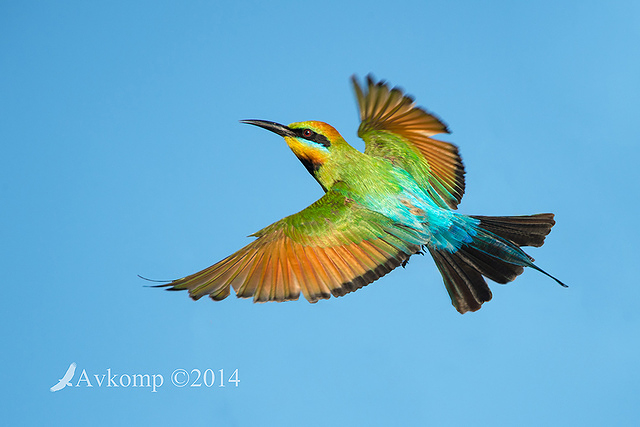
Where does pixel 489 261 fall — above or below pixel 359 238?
below

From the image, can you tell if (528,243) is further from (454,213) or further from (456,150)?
(456,150)

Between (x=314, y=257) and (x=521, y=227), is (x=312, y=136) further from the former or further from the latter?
(x=521, y=227)

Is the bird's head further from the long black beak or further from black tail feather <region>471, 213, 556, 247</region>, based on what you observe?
black tail feather <region>471, 213, 556, 247</region>

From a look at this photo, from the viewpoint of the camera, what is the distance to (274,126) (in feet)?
11.1

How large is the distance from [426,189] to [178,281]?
148cm

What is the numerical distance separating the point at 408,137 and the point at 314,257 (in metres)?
1.12

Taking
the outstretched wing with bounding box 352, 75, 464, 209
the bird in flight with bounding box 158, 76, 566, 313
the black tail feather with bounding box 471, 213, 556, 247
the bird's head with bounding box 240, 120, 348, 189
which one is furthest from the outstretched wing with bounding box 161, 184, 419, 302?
the outstretched wing with bounding box 352, 75, 464, 209

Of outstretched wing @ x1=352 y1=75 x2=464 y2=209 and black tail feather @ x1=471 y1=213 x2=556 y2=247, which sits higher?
outstretched wing @ x1=352 y1=75 x2=464 y2=209

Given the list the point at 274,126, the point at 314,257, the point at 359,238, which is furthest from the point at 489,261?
the point at 274,126

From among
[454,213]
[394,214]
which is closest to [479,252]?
[454,213]

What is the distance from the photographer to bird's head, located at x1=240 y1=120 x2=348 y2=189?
10.8 feet

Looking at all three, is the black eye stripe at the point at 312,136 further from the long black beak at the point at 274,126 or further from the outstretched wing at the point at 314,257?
the outstretched wing at the point at 314,257

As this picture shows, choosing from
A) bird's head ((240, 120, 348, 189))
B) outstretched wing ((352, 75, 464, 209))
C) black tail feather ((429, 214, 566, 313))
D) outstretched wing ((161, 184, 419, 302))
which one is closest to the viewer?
outstretched wing ((161, 184, 419, 302))

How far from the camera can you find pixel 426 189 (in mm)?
3410
